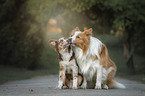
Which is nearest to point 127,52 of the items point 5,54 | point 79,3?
point 79,3

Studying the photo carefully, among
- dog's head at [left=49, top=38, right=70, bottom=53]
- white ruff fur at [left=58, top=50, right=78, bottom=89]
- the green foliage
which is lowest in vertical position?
white ruff fur at [left=58, top=50, right=78, bottom=89]

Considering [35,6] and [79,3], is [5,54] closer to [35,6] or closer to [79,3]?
[35,6]

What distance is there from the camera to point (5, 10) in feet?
72.3

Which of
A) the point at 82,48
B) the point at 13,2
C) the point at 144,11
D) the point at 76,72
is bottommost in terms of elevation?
the point at 76,72

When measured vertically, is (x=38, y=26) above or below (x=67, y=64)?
above

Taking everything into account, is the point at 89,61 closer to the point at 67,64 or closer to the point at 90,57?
the point at 90,57

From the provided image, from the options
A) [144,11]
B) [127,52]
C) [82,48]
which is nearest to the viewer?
[82,48]

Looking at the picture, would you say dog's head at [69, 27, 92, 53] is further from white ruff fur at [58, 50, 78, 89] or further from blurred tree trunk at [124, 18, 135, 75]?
blurred tree trunk at [124, 18, 135, 75]

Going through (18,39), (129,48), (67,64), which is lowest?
(67,64)

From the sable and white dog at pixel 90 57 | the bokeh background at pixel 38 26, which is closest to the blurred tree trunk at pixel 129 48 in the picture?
the bokeh background at pixel 38 26

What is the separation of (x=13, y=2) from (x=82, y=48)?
50.6ft

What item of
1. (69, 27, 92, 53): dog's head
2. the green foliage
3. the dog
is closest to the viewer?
(69, 27, 92, 53): dog's head

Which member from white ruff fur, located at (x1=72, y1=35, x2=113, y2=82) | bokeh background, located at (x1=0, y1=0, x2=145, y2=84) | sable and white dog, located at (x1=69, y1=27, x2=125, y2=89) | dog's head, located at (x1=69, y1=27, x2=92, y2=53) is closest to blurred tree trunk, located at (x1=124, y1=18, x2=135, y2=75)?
bokeh background, located at (x1=0, y1=0, x2=145, y2=84)

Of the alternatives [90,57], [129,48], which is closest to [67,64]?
[90,57]
